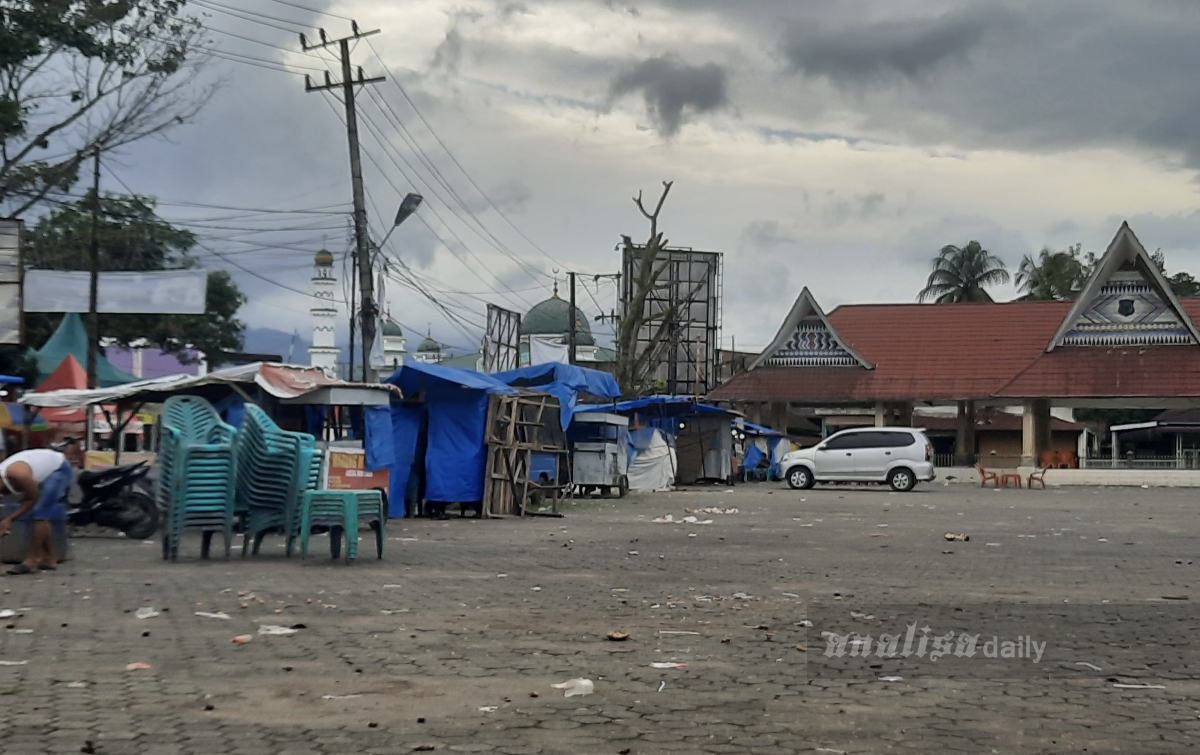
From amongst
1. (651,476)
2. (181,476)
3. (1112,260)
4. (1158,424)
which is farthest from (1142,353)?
(181,476)

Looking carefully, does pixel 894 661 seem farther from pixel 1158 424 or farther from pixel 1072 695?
pixel 1158 424

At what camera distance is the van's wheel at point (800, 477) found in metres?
35.1

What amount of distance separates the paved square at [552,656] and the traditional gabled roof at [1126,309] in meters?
27.7

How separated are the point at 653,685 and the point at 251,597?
13.8 ft

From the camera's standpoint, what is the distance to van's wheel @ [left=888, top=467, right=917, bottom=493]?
110ft

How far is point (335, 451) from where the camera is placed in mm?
18297

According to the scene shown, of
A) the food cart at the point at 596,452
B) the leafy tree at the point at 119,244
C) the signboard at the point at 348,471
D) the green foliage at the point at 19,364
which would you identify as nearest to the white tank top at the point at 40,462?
the signboard at the point at 348,471

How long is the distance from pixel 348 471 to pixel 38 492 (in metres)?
7.18

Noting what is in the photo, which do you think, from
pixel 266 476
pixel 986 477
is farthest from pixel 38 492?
pixel 986 477

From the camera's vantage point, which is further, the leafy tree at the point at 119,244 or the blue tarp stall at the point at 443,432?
the leafy tree at the point at 119,244

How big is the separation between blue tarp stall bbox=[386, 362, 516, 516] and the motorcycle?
16.5 ft

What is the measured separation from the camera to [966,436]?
4525cm

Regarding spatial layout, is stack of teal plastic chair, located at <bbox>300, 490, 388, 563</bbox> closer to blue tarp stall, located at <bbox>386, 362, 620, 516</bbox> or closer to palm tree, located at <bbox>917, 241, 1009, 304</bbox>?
blue tarp stall, located at <bbox>386, 362, 620, 516</bbox>

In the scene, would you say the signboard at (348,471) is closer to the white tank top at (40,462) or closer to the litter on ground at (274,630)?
the white tank top at (40,462)
